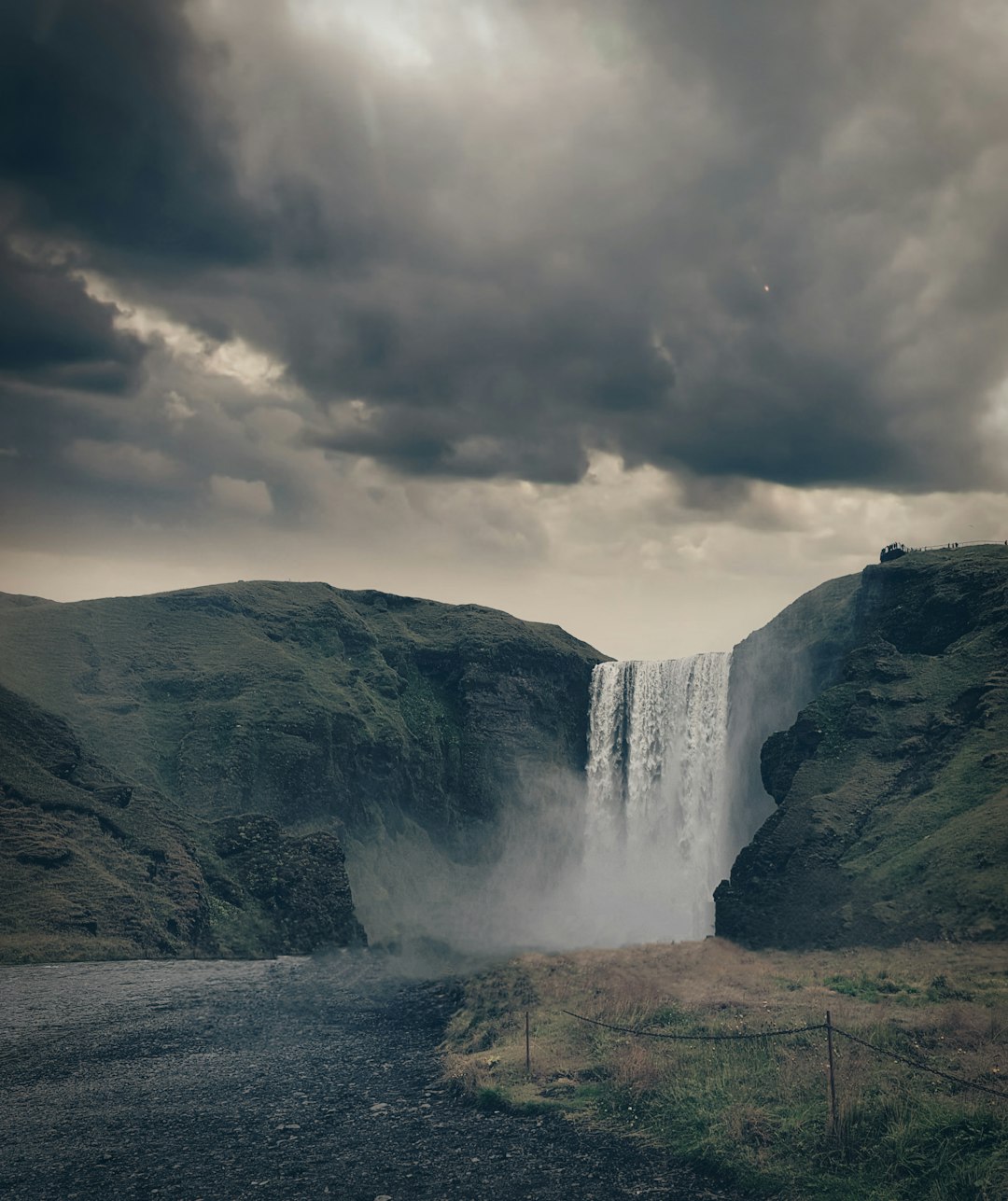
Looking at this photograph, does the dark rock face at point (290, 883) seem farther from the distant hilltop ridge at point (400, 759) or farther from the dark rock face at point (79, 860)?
the dark rock face at point (79, 860)

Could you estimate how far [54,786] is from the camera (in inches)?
2574

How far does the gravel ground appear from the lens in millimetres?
21703

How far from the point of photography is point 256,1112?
27609 mm

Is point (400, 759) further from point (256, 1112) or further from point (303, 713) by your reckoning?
point (256, 1112)

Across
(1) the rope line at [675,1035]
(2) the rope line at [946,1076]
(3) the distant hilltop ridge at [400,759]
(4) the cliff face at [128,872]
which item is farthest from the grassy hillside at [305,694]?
(2) the rope line at [946,1076]

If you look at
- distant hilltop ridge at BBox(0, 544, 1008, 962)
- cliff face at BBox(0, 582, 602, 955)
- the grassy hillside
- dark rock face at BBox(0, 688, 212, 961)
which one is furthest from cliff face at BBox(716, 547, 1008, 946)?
the grassy hillside

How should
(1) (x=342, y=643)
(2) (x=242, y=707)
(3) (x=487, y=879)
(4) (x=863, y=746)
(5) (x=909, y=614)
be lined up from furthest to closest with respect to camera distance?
(1) (x=342, y=643)
(3) (x=487, y=879)
(2) (x=242, y=707)
(5) (x=909, y=614)
(4) (x=863, y=746)

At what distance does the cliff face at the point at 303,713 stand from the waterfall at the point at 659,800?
10.9 m

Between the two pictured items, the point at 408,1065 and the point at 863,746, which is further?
the point at 863,746

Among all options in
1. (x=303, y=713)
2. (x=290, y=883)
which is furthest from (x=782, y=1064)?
(x=303, y=713)

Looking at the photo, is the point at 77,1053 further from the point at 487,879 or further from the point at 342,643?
the point at 342,643

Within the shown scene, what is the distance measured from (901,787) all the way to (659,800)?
35326 millimetres

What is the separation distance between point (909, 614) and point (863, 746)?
13.4 meters

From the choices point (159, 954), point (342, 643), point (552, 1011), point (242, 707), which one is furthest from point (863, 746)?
point (342, 643)
